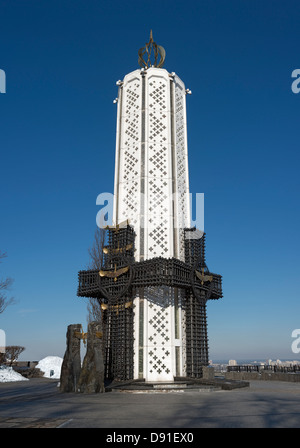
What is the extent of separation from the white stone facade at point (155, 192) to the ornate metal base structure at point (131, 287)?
47cm

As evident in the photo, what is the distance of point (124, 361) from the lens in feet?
59.0

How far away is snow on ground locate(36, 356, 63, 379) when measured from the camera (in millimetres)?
31812

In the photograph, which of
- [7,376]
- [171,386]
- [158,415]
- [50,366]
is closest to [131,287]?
[171,386]

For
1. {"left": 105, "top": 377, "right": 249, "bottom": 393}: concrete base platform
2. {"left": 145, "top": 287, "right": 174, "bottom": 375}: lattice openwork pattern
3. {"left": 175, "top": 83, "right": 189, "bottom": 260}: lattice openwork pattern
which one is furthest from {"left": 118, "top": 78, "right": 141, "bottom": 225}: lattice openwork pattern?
{"left": 105, "top": 377, "right": 249, "bottom": 393}: concrete base platform

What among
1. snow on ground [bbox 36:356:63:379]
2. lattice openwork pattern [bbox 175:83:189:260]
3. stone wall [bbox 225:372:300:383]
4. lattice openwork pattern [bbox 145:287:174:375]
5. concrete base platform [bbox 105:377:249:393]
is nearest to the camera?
concrete base platform [bbox 105:377:249:393]

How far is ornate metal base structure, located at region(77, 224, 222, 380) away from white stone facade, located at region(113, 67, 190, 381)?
1.56 ft

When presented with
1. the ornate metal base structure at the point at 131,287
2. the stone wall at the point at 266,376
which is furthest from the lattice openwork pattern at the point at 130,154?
the stone wall at the point at 266,376

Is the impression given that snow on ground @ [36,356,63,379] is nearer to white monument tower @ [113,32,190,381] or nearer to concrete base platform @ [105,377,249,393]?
white monument tower @ [113,32,190,381]

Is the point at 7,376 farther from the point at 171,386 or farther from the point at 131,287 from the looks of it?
the point at 171,386

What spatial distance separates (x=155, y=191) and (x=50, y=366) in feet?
69.1

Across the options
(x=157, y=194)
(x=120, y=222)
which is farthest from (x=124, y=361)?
(x=157, y=194)

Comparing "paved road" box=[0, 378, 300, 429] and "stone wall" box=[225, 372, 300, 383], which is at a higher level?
"paved road" box=[0, 378, 300, 429]

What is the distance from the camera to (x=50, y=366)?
33.4m
